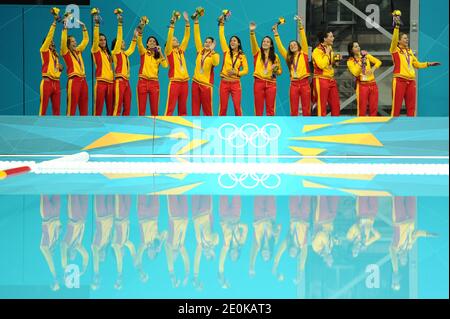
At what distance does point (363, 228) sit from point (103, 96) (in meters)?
9.43

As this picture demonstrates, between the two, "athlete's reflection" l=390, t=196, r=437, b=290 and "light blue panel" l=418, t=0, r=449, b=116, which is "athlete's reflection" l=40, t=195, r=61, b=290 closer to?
"athlete's reflection" l=390, t=196, r=437, b=290

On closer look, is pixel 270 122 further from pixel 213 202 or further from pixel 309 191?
pixel 213 202

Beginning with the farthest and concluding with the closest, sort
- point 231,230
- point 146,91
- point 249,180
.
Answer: point 146,91 → point 249,180 → point 231,230

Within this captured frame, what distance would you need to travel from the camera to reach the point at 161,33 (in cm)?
1569

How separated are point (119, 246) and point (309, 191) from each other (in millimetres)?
2676

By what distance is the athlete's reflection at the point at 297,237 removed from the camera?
2.69 metres

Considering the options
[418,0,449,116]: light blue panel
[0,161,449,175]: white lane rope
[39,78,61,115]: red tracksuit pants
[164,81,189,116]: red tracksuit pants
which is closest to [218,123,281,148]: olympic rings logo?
[0,161,449,175]: white lane rope

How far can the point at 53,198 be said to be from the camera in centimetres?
504

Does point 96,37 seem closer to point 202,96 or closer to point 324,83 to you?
Answer: point 202,96

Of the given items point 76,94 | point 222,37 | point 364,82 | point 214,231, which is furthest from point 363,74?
point 214,231

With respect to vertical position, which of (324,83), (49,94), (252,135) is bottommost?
(252,135)

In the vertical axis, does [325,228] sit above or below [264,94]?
below

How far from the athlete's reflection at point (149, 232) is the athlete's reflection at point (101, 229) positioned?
0.52 ft
